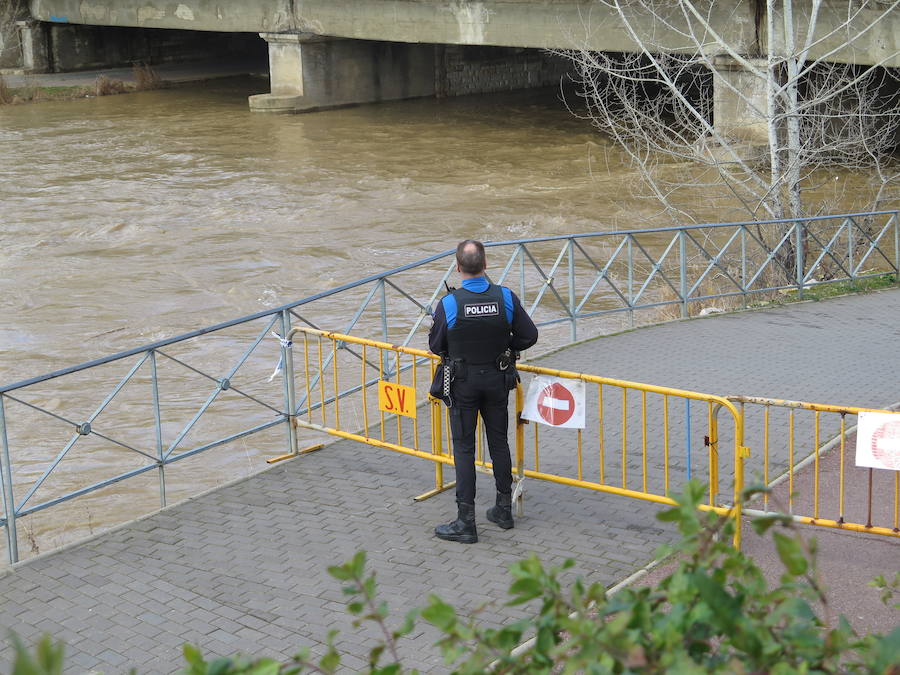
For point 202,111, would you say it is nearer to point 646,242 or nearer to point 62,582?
point 646,242

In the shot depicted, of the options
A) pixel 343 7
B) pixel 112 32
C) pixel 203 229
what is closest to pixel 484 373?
pixel 203 229

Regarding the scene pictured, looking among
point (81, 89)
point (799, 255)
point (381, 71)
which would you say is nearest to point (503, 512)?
point (799, 255)

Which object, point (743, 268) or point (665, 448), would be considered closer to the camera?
point (665, 448)

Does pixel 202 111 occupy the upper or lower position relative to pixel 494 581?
upper

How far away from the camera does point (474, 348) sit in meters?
6.71

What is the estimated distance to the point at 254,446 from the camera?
457 inches

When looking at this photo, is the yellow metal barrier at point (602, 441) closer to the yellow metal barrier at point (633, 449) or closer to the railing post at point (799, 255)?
the yellow metal barrier at point (633, 449)

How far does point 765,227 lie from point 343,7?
1910 centimetres

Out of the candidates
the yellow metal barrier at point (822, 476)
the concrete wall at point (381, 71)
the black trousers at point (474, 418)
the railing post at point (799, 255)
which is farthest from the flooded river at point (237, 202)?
the yellow metal barrier at point (822, 476)

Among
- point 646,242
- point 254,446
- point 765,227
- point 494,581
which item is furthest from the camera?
point 646,242

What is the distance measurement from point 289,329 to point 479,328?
2565mm

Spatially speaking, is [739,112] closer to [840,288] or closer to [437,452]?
[840,288]

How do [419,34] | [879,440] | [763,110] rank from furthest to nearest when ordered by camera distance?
[419,34]
[763,110]
[879,440]

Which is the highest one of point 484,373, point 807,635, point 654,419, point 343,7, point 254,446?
point 343,7
